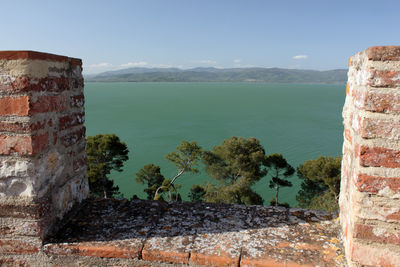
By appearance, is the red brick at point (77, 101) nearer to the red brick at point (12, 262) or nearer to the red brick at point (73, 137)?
the red brick at point (73, 137)

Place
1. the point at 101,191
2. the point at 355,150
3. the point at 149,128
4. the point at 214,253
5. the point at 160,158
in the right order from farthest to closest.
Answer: the point at 149,128 → the point at 160,158 → the point at 101,191 → the point at 214,253 → the point at 355,150

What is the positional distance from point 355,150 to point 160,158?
2705 cm

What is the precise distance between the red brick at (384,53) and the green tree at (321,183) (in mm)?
13857

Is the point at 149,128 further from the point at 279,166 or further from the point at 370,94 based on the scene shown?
the point at 370,94

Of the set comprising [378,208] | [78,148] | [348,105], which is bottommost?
[378,208]

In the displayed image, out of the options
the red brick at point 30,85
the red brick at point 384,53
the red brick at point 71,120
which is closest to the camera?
the red brick at point 384,53

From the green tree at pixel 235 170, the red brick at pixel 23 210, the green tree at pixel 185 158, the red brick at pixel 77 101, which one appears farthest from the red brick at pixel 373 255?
the green tree at pixel 185 158

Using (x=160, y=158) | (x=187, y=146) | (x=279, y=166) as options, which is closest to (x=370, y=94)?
(x=187, y=146)

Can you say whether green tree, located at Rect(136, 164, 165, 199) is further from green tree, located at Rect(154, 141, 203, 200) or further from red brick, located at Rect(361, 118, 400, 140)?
red brick, located at Rect(361, 118, 400, 140)

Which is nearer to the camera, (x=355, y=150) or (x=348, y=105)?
(x=355, y=150)

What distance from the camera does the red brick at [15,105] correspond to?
1.45 m

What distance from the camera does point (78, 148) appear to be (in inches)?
82.0

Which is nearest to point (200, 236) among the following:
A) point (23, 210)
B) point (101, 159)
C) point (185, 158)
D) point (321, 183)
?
point (23, 210)

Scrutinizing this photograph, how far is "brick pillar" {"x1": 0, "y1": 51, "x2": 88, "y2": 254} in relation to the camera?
1.45 metres
